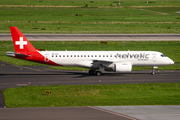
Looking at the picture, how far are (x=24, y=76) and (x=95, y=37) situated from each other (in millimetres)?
42034

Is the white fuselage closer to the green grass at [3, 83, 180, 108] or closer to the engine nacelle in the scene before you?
the engine nacelle

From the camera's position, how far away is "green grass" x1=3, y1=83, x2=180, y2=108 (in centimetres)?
2942

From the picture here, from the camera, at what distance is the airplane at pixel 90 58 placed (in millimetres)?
44750

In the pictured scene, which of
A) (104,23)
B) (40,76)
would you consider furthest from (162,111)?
(104,23)

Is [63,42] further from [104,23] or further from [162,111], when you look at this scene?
[162,111]

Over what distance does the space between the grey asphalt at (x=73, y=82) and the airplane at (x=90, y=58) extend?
5.20 feet

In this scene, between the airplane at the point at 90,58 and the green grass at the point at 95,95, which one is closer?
the green grass at the point at 95,95

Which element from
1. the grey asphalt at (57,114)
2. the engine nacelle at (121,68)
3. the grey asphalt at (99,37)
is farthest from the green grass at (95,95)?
the grey asphalt at (99,37)

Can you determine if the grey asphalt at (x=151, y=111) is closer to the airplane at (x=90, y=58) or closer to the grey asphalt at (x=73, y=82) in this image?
the grey asphalt at (x=73, y=82)

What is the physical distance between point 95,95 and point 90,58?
1407cm

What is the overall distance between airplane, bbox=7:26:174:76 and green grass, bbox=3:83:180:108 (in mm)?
8147

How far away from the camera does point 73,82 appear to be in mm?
39969

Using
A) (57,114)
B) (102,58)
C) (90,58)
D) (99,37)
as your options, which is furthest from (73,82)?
(99,37)

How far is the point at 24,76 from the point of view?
44.2m
